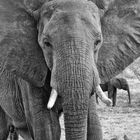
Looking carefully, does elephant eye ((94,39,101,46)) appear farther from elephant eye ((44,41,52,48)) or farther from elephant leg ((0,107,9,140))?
elephant leg ((0,107,9,140))

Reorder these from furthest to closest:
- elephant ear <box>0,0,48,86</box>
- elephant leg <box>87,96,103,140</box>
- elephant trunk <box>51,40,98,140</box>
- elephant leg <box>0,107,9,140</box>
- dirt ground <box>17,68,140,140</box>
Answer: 1. dirt ground <box>17,68,140,140</box>
2. elephant leg <box>0,107,9,140</box>
3. elephant leg <box>87,96,103,140</box>
4. elephant ear <box>0,0,48,86</box>
5. elephant trunk <box>51,40,98,140</box>

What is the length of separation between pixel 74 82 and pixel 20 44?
869 millimetres

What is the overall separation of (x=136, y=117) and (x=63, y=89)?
697 centimetres

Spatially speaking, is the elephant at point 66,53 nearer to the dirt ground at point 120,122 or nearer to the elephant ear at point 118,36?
the elephant ear at point 118,36

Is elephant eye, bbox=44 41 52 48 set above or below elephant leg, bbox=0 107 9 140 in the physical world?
above

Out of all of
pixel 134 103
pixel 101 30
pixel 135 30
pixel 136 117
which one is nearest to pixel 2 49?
pixel 101 30

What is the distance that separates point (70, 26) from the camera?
423 cm

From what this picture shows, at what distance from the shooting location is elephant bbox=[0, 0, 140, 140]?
4137 millimetres

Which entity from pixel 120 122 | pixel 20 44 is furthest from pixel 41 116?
pixel 120 122

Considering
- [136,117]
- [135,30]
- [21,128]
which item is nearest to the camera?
[135,30]

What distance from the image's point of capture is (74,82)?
4.06 meters

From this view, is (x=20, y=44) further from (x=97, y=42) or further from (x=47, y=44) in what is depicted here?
(x=97, y=42)

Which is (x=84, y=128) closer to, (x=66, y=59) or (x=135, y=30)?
(x=66, y=59)

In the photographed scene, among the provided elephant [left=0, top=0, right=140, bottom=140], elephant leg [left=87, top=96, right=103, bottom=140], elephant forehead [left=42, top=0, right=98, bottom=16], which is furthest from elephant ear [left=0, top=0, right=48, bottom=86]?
elephant leg [left=87, top=96, right=103, bottom=140]
